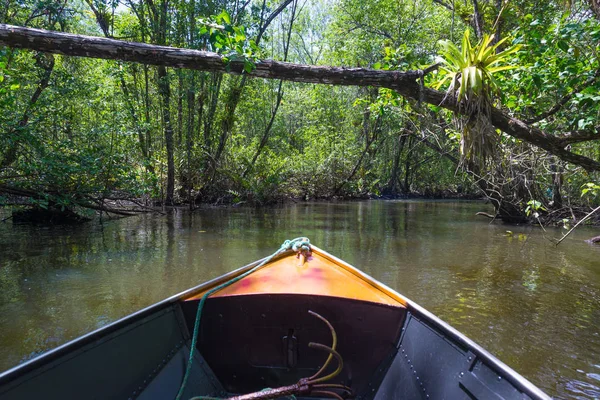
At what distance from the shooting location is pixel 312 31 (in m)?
31.6

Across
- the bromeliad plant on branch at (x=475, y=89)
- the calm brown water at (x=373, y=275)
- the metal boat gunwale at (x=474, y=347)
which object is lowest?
the calm brown water at (x=373, y=275)

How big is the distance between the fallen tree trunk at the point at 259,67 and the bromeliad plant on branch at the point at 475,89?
0.84 ft

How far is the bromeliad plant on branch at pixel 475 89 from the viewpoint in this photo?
538 cm

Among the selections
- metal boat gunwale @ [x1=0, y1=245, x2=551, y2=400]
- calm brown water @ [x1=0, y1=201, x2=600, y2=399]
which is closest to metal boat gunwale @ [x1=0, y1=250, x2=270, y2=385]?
metal boat gunwale @ [x1=0, y1=245, x2=551, y2=400]

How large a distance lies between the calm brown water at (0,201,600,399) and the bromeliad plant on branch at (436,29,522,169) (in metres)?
2.13

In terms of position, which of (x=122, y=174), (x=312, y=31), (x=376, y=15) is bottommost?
(x=122, y=174)

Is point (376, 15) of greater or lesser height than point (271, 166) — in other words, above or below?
above

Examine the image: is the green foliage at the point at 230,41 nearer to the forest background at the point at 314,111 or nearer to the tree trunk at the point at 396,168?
the forest background at the point at 314,111

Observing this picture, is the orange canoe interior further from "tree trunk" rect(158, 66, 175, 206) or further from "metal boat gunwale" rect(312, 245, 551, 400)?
"tree trunk" rect(158, 66, 175, 206)

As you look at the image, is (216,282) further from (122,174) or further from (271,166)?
(271,166)

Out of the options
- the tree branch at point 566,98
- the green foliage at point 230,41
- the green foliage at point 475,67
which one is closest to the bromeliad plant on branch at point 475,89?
the green foliage at point 475,67

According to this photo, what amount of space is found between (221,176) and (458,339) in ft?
46.9

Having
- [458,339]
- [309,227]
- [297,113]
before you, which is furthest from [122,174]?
[297,113]

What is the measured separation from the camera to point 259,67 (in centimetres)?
536
